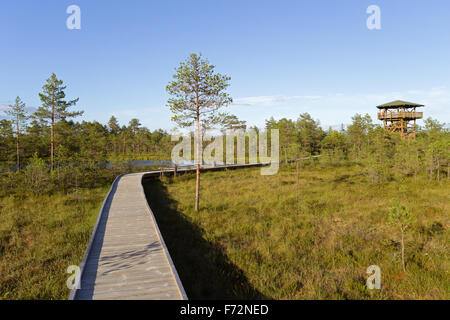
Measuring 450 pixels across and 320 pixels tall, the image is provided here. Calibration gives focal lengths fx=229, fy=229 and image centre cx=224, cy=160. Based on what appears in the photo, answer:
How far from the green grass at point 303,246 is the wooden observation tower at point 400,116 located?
3863 centimetres

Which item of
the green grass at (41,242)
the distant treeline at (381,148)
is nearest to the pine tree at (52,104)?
the green grass at (41,242)

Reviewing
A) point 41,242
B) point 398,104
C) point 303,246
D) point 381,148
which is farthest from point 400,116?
point 41,242

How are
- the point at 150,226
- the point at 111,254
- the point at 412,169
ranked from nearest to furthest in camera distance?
the point at 111,254 → the point at 150,226 → the point at 412,169

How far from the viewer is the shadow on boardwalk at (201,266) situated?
6.08 metres

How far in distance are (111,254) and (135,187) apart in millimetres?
12255

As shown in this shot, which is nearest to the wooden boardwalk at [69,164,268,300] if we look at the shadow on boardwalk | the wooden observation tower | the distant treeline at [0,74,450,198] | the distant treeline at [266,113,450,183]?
the shadow on boardwalk

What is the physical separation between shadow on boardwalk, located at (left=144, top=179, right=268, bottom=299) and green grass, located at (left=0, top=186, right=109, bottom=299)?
3.11 m

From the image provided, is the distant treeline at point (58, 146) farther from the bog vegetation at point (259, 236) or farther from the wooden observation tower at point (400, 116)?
the wooden observation tower at point (400, 116)

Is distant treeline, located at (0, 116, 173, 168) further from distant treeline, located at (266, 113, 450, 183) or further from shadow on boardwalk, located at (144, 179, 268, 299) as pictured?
distant treeline, located at (266, 113, 450, 183)

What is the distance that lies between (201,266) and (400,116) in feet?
182

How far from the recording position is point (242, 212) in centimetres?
1346

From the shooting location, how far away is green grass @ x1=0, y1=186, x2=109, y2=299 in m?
6.15
